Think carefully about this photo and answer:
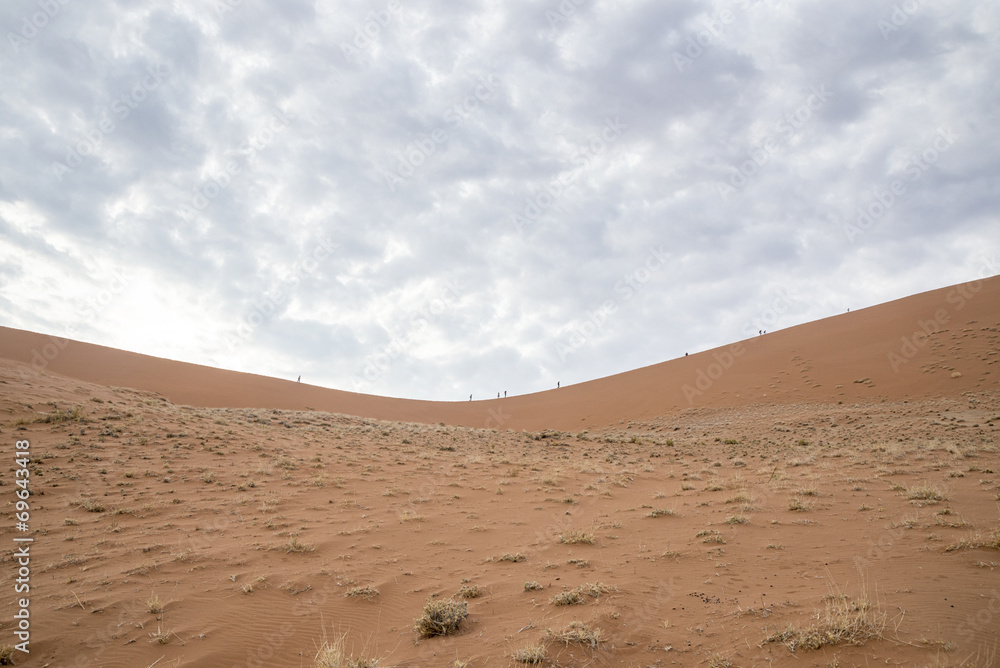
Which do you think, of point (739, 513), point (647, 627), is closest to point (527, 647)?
point (647, 627)

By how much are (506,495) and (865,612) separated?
8.15 metres

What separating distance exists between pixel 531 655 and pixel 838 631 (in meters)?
2.58

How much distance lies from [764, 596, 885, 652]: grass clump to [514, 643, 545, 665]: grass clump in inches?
76.5

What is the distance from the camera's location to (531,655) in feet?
13.8

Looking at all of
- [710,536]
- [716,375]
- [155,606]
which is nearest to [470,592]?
[155,606]

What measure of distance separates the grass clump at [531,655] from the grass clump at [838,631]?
194cm

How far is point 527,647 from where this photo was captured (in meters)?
4.33

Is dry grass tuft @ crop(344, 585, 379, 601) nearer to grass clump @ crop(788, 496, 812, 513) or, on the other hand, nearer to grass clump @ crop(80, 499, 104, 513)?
grass clump @ crop(80, 499, 104, 513)

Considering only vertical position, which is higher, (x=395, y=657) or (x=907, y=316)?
(x=907, y=316)

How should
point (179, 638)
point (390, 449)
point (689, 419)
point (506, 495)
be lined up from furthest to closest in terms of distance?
point (689, 419), point (390, 449), point (506, 495), point (179, 638)

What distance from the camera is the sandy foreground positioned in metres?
4.57

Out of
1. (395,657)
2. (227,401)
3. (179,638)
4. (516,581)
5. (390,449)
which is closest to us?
(395,657)

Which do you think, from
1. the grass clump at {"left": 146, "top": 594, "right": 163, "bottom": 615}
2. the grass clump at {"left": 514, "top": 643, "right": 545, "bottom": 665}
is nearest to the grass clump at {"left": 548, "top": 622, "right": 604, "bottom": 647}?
the grass clump at {"left": 514, "top": 643, "right": 545, "bottom": 665}

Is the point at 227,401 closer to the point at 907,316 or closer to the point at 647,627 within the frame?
the point at 647,627
